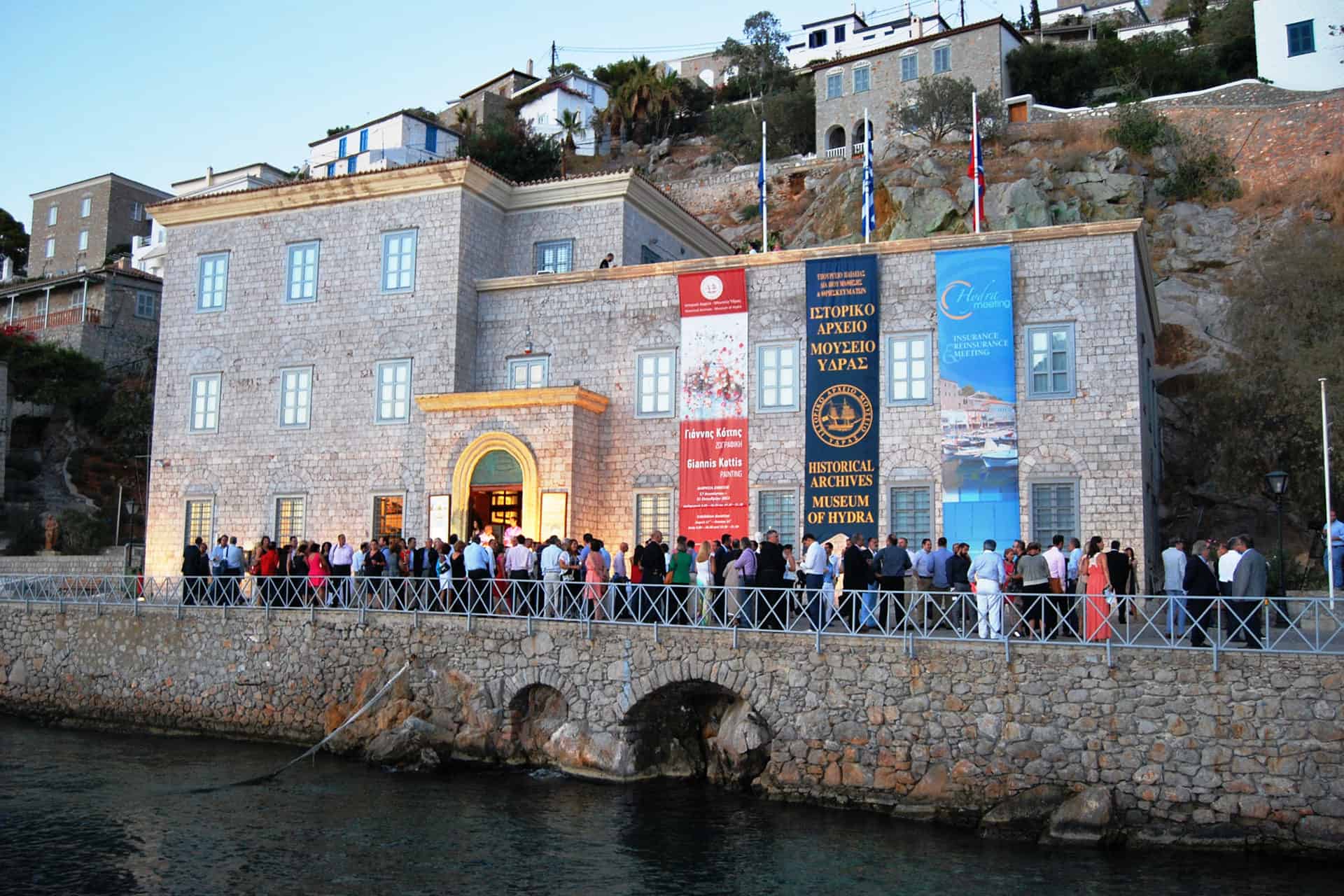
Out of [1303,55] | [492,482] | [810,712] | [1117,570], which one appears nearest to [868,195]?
[492,482]

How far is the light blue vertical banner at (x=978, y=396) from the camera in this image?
20219mm

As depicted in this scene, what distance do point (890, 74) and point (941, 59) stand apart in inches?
99.5

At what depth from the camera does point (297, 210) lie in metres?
26.5

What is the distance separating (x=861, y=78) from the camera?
5406cm

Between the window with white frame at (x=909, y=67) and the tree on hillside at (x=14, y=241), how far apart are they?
47617 mm

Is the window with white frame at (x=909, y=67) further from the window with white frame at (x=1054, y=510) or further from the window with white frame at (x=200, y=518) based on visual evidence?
the window with white frame at (x=200, y=518)

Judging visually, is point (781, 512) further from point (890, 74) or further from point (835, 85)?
point (835, 85)

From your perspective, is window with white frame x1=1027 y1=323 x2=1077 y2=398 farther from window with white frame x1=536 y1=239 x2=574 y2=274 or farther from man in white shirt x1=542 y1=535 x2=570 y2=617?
window with white frame x1=536 y1=239 x2=574 y2=274

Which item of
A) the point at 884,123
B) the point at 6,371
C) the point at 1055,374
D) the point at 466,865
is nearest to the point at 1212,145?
the point at 884,123

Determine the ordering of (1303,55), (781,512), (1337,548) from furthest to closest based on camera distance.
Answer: (1303,55), (781,512), (1337,548)

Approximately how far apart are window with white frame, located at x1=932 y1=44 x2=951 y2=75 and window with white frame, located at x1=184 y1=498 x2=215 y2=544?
38.9 m

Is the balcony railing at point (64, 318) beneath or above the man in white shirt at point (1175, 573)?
above

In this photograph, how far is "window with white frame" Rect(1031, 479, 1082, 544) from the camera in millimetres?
19719

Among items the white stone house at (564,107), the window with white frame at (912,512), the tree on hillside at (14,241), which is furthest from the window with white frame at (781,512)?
the tree on hillside at (14,241)
